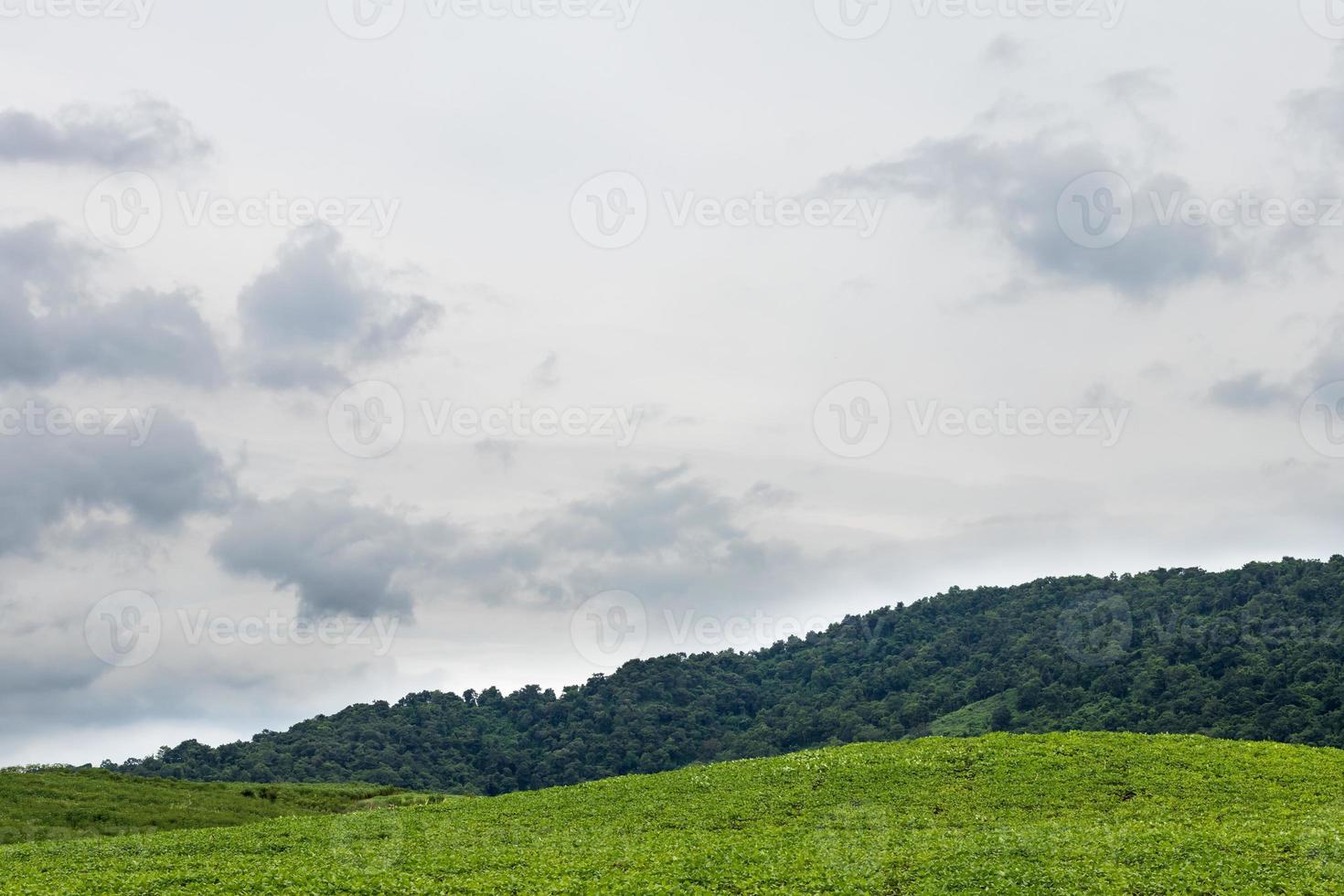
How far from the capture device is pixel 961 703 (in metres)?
166

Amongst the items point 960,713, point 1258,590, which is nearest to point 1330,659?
point 1258,590

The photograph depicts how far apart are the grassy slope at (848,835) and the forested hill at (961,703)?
227 feet

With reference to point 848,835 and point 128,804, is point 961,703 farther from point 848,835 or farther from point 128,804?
point 848,835

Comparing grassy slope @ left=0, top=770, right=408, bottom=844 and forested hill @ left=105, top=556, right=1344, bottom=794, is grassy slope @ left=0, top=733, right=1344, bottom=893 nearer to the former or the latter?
grassy slope @ left=0, top=770, right=408, bottom=844

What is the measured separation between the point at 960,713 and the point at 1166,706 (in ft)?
108

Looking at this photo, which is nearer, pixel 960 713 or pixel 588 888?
pixel 588 888

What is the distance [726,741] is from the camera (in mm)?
172000

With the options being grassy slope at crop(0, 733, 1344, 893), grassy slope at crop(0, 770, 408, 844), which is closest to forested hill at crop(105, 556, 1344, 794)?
grassy slope at crop(0, 770, 408, 844)

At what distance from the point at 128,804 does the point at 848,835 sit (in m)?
48.9

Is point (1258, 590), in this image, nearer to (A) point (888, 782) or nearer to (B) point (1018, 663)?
(B) point (1018, 663)

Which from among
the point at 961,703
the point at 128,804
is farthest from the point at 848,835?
the point at 961,703

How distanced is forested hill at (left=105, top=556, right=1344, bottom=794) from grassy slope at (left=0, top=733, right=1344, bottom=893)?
69079 mm

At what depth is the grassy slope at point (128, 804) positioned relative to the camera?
212 feet

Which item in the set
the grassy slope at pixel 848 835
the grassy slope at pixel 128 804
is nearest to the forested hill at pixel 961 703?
the grassy slope at pixel 128 804
